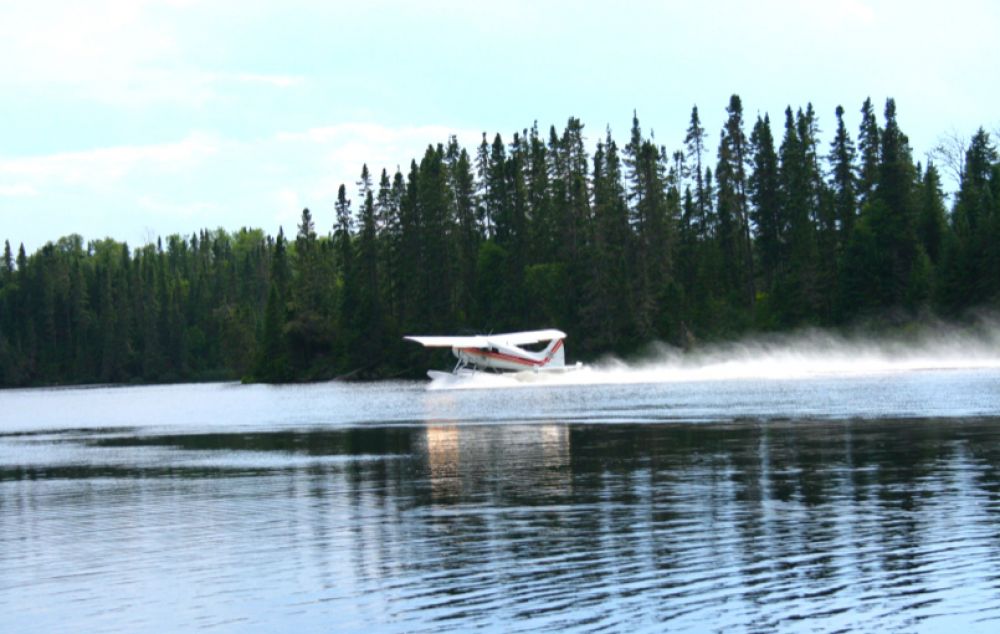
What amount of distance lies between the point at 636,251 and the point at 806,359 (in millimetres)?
23884

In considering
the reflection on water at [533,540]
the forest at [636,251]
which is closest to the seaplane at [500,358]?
the forest at [636,251]

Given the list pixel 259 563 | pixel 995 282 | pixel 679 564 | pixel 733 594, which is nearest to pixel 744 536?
pixel 679 564

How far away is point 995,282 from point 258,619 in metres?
74.4

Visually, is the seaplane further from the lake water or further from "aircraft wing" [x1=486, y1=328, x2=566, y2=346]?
the lake water

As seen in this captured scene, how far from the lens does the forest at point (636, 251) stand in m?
90.9

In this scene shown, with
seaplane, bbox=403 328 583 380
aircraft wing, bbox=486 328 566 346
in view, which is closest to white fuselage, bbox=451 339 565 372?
seaplane, bbox=403 328 583 380

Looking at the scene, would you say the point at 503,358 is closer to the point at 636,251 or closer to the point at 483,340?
the point at 483,340

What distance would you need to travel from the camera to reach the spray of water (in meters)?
72.7

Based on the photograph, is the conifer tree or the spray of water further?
the conifer tree

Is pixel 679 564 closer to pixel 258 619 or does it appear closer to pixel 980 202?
pixel 258 619

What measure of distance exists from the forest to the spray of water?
1854mm

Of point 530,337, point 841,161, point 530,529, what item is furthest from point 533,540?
point 841,161

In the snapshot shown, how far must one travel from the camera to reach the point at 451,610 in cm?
1187

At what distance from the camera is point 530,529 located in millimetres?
16484
